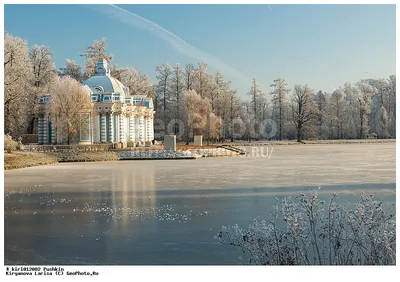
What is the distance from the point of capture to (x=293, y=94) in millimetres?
75938

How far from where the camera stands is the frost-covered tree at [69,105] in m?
36.8

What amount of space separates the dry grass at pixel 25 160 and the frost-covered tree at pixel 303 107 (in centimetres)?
5076

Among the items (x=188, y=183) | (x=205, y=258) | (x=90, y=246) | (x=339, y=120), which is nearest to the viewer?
(x=205, y=258)

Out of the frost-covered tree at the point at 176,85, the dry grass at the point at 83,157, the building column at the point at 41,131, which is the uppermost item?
the frost-covered tree at the point at 176,85

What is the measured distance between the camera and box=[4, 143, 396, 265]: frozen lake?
659 centimetres

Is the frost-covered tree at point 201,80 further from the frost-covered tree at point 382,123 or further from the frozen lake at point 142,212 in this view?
the frozen lake at point 142,212

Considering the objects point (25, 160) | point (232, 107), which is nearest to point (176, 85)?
point (232, 107)

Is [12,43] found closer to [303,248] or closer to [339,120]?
[303,248]

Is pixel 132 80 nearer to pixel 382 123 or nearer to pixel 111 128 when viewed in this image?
pixel 111 128

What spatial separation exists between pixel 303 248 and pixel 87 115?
116ft

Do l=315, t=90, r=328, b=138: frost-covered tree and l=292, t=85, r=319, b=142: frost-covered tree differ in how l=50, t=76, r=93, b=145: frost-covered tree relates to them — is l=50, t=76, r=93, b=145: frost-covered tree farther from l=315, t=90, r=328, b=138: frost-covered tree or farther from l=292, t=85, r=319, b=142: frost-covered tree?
l=315, t=90, r=328, b=138: frost-covered tree

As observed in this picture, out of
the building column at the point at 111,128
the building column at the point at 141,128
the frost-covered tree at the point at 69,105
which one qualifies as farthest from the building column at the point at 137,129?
the frost-covered tree at the point at 69,105

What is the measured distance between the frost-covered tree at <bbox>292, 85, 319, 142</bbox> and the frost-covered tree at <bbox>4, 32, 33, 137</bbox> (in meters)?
44.4

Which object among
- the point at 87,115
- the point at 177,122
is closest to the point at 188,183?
the point at 87,115
